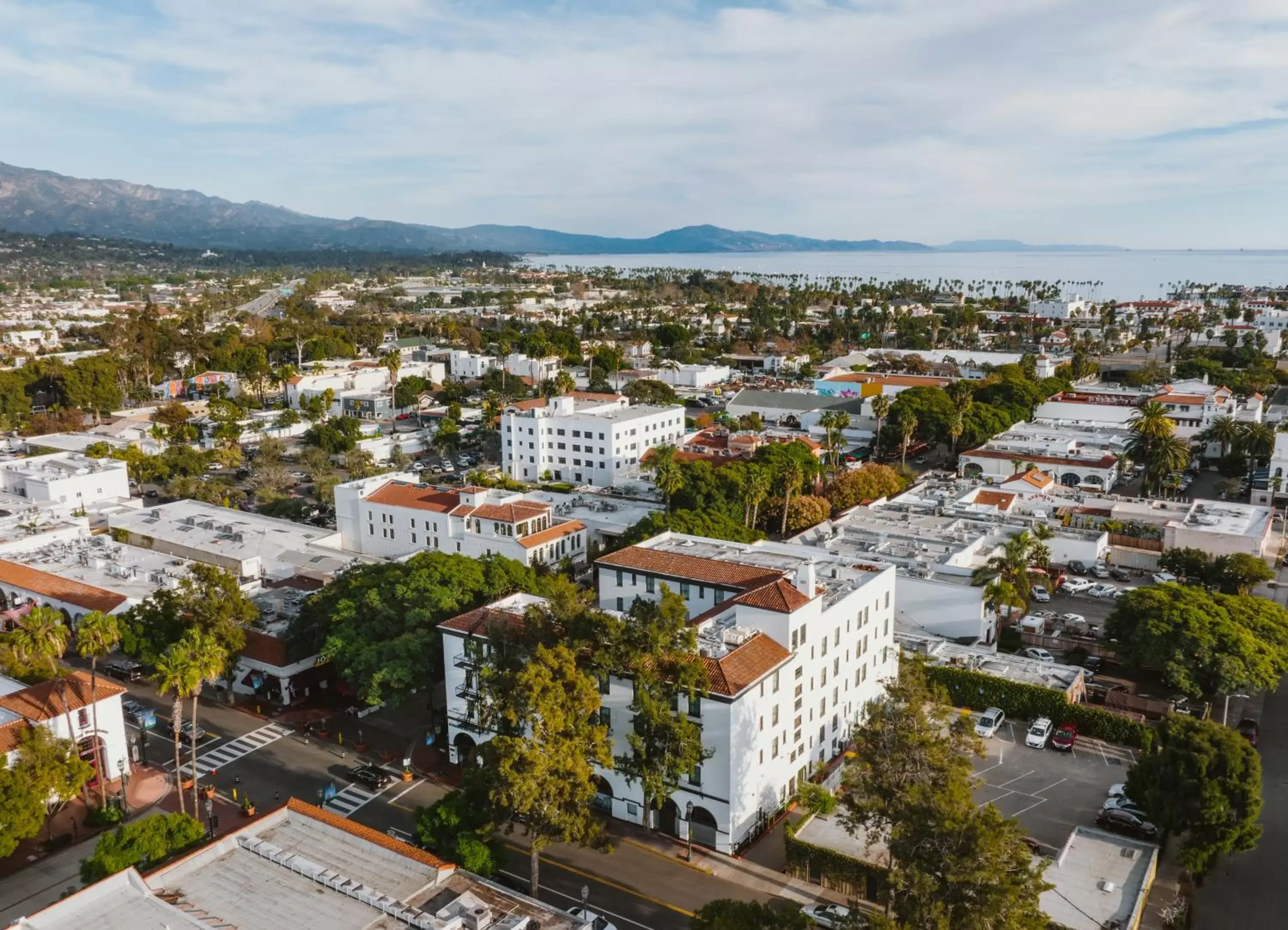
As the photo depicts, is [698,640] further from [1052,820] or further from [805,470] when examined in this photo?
[805,470]

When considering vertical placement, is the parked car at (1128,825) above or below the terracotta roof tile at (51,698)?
below

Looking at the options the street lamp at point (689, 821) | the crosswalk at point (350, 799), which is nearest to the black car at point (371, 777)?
the crosswalk at point (350, 799)

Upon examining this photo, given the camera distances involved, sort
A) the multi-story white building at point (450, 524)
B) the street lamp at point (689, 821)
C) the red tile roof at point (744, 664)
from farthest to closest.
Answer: the multi-story white building at point (450, 524) < the street lamp at point (689, 821) < the red tile roof at point (744, 664)

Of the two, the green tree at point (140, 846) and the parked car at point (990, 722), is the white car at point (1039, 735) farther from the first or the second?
the green tree at point (140, 846)

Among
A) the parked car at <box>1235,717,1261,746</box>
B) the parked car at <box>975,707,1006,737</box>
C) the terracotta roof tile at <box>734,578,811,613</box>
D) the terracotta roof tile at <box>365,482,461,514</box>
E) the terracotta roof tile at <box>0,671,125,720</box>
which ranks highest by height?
the terracotta roof tile at <box>734,578,811,613</box>

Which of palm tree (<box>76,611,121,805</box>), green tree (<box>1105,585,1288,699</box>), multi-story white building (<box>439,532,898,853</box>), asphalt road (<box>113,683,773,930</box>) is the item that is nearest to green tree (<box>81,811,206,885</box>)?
asphalt road (<box>113,683,773,930</box>)

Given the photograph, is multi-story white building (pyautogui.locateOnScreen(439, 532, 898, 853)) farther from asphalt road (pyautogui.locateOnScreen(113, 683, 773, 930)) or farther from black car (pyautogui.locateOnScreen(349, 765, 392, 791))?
black car (pyautogui.locateOnScreen(349, 765, 392, 791))

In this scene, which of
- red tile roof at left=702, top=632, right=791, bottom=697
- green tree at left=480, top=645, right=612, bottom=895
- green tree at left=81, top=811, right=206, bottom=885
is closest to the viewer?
green tree at left=480, top=645, right=612, bottom=895

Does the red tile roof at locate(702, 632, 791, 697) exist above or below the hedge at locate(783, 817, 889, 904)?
above
